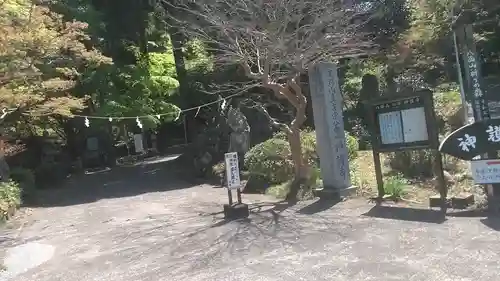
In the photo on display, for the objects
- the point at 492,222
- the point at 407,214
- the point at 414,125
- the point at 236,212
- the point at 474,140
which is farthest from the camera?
the point at 236,212

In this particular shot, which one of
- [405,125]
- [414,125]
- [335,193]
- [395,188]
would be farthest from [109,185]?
[414,125]

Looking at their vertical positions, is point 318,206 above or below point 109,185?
below

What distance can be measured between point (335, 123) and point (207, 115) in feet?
37.9

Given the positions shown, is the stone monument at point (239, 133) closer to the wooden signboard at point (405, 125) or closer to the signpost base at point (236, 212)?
the signpost base at point (236, 212)

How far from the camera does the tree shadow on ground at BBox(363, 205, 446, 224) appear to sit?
26.4ft

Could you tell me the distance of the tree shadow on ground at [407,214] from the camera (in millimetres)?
8055

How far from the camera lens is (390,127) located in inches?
383

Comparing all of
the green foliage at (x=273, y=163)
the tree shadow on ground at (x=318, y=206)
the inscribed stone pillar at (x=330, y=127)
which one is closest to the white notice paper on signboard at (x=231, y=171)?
the tree shadow on ground at (x=318, y=206)

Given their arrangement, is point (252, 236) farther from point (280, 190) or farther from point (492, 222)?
point (280, 190)

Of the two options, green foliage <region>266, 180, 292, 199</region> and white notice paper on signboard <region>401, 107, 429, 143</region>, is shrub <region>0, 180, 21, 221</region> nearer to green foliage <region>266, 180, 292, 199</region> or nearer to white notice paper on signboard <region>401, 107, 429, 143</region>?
green foliage <region>266, 180, 292, 199</region>

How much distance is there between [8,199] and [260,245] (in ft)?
30.4

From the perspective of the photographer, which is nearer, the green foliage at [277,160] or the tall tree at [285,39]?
the tall tree at [285,39]

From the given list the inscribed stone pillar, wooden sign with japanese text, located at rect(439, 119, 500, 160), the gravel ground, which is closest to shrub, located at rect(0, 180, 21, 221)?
the gravel ground

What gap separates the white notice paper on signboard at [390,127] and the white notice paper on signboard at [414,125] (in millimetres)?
120
